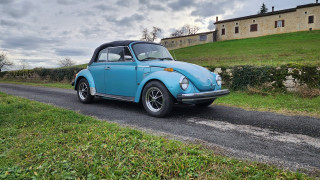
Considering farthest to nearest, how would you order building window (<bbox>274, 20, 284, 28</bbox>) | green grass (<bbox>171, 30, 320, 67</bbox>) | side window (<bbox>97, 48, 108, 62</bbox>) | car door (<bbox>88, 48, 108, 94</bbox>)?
1. building window (<bbox>274, 20, 284, 28</bbox>)
2. green grass (<bbox>171, 30, 320, 67</bbox>)
3. side window (<bbox>97, 48, 108, 62</bbox>)
4. car door (<bbox>88, 48, 108, 94</bbox>)

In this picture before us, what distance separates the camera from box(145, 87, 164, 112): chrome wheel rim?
4.93 metres

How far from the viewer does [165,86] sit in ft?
15.5

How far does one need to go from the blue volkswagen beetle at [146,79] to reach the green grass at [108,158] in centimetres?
161

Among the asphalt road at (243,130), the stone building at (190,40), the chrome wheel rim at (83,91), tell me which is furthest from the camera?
the stone building at (190,40)

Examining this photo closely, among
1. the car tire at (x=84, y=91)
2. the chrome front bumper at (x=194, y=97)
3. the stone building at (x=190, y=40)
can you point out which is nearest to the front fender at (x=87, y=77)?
the car tire at (x=84, y=91)

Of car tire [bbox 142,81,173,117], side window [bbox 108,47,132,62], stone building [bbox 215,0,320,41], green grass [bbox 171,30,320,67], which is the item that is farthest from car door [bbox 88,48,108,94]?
stone building [bbox 215,0,320,41]

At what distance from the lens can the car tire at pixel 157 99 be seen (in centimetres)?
469

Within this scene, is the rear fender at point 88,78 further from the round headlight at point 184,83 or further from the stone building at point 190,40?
the stone building at point 190,40

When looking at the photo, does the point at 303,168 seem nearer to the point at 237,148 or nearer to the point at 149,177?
the point at 237,148

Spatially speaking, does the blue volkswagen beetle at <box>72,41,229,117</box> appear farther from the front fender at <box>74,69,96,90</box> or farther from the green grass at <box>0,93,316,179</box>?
the green grass at <box>0,93,316,179</box>

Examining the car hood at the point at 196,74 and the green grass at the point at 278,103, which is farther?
the green grass at the point at 278,103

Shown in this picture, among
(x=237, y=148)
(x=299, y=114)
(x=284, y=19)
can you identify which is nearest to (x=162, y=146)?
(x=237, y=148)

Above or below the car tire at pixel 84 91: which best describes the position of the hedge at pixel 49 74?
above

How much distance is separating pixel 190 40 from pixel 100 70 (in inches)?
1938
